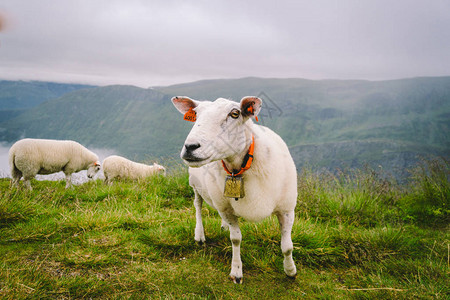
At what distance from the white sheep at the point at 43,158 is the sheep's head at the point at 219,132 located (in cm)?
693

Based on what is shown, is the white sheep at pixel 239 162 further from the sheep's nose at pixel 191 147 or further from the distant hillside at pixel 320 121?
the distant hillside at pixel 320 121

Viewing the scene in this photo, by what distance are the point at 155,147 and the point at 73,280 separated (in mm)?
125252

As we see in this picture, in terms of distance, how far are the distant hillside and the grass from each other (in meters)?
74.2

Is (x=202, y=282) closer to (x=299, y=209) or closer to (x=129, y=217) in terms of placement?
(x=129, y=217)

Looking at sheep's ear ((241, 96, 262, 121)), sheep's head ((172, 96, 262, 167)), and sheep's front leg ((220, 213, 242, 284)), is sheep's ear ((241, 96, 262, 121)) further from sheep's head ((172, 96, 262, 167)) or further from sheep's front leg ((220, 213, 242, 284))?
sheep's front leg ((220, 213, 242, 284))

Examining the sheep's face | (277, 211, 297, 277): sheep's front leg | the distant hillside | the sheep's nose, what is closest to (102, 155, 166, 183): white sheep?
the sheep's face

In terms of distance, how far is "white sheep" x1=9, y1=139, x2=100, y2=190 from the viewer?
7789 mm

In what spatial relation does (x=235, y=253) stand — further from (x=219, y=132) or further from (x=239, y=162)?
(x=219, y=132)

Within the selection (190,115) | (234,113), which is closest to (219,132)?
(234,113)

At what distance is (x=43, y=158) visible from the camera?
27.1ft

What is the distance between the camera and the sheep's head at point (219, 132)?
6.45 feet

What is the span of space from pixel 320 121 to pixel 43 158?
5954 inches

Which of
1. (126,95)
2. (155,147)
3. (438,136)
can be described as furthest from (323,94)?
(126,95)

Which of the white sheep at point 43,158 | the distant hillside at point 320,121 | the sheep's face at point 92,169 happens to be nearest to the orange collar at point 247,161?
the white sheep at point 43,158
